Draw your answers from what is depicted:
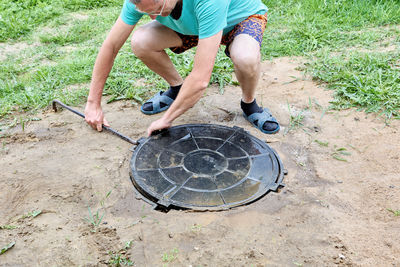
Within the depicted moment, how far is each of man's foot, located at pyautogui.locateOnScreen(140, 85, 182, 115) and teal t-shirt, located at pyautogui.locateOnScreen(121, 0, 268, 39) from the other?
1.89 feet

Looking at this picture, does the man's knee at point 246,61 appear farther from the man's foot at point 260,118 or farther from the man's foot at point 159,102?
the man's foot at point 159,102

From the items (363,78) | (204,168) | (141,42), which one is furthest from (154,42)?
(363,78)

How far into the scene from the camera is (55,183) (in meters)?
2.26

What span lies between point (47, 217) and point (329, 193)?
1.58m

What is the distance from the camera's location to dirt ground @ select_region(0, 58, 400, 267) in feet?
5.82

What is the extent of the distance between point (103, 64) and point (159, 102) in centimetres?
63

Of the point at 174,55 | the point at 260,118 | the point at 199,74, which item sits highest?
the point at 199,74

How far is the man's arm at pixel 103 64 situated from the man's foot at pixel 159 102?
444mm

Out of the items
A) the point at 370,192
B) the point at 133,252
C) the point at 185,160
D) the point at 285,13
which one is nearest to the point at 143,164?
the point at 185,160

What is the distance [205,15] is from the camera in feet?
7.02

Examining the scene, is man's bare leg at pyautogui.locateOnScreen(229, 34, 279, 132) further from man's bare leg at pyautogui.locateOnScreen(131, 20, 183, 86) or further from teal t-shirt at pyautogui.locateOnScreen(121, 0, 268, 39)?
man's bare leg at pyautogui.locateOnScreen(131, 20, 183, 86)

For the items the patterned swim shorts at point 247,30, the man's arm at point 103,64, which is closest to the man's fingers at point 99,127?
the man's arm at point 103,64

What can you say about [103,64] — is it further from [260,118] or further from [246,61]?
[260,118]

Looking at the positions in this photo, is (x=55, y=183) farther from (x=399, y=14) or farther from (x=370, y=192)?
(x=399, y=14)
